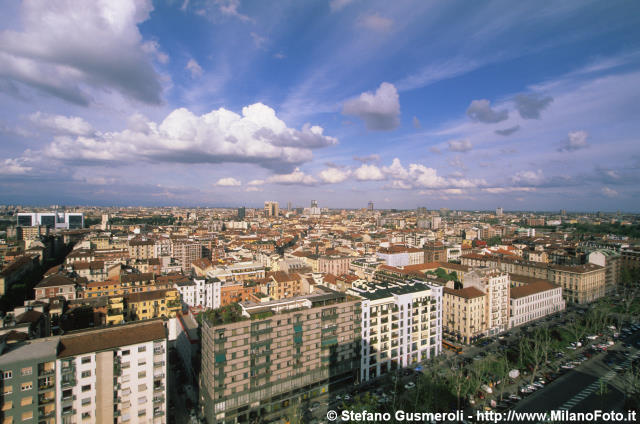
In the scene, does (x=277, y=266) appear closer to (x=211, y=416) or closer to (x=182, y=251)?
(x=182, y=251)

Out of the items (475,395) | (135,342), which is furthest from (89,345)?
(475,395)

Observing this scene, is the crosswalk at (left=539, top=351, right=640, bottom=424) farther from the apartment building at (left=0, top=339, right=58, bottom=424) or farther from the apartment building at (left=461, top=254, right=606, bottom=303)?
the apartment building at (left=0, top=339, right=58, bottom=424)

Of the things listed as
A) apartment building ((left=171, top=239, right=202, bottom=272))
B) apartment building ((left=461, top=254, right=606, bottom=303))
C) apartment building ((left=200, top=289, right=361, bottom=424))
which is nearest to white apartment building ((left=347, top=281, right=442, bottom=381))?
apartment building ((left=200, top=289, right=361, bottom=424))

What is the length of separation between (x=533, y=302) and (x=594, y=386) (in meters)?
22.6

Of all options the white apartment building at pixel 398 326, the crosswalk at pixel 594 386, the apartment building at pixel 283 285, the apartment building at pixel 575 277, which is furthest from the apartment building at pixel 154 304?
the apartment building at pixel 575 277

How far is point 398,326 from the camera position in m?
39.4

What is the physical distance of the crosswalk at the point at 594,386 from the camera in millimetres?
31309

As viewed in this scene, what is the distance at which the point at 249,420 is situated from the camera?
97.1 feet

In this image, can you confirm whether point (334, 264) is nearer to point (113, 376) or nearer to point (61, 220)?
point (113, 376)

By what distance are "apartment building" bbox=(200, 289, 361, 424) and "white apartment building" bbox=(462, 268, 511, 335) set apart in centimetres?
2384

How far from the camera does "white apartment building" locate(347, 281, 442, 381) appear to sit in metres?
37.3

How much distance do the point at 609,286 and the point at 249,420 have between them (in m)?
81.2

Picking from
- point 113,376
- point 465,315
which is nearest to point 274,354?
point 113,376

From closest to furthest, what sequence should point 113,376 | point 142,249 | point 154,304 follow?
point 113,376 → point 154,304 → point 142,249
